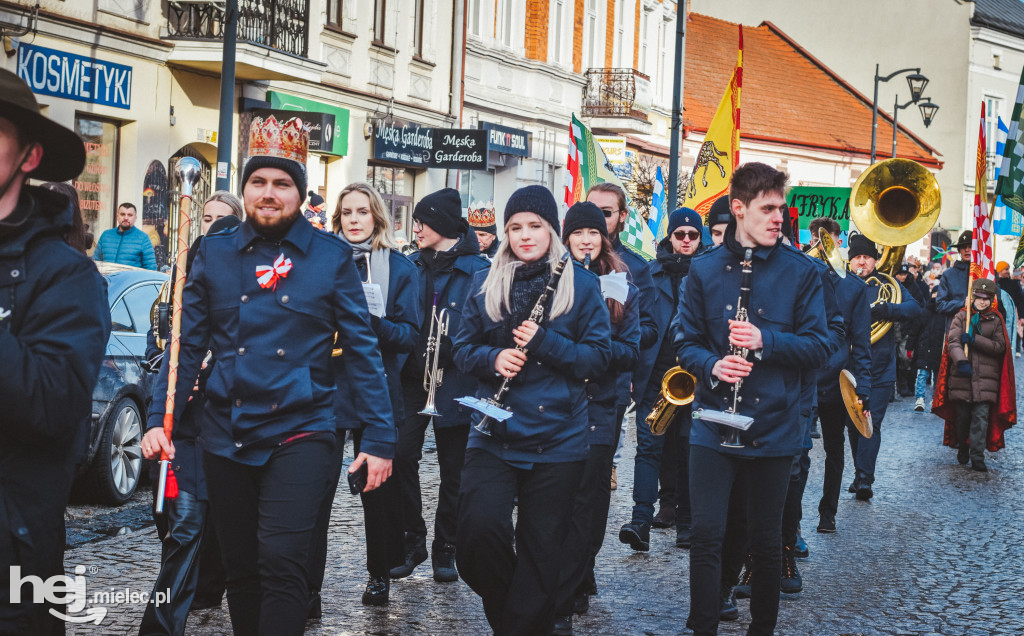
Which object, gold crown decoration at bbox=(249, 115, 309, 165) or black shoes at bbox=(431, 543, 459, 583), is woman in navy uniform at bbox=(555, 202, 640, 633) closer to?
black shoes at bbox=(431, 543, 459, 583)

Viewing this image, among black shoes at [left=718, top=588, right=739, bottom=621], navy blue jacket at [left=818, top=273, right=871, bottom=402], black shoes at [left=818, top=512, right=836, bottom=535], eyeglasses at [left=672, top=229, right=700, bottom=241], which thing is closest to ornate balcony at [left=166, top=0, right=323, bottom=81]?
eyeglasses at [left=672, top=229, right=700, bottom=241]

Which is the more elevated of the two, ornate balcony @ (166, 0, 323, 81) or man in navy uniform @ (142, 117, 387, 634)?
ornate balcony @ (166, 0, 323, 81)

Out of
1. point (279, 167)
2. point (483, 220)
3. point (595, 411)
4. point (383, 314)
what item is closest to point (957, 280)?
point (483, 220)

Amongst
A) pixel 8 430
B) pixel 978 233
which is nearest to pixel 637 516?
pixel 8 430

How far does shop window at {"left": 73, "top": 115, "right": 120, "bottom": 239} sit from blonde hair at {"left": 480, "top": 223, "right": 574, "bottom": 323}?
1348 centimetres

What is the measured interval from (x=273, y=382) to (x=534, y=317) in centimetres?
112

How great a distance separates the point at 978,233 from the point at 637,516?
648cm

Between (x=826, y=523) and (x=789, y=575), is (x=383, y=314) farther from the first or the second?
(x=826, y=523)

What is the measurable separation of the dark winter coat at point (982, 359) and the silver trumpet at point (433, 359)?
282 inches

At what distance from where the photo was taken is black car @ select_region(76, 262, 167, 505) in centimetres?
883

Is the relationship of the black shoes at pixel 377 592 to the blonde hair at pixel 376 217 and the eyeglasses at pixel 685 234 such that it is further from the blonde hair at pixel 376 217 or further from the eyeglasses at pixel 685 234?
the eyeglasses at pixel 685 234

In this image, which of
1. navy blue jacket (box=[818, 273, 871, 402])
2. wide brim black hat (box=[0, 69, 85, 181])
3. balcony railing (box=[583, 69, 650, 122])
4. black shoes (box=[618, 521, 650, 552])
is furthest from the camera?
balcony railing (box=[583, 69, 650, 122])

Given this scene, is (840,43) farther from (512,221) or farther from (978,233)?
(512,221)

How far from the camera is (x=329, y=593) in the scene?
269 inches
